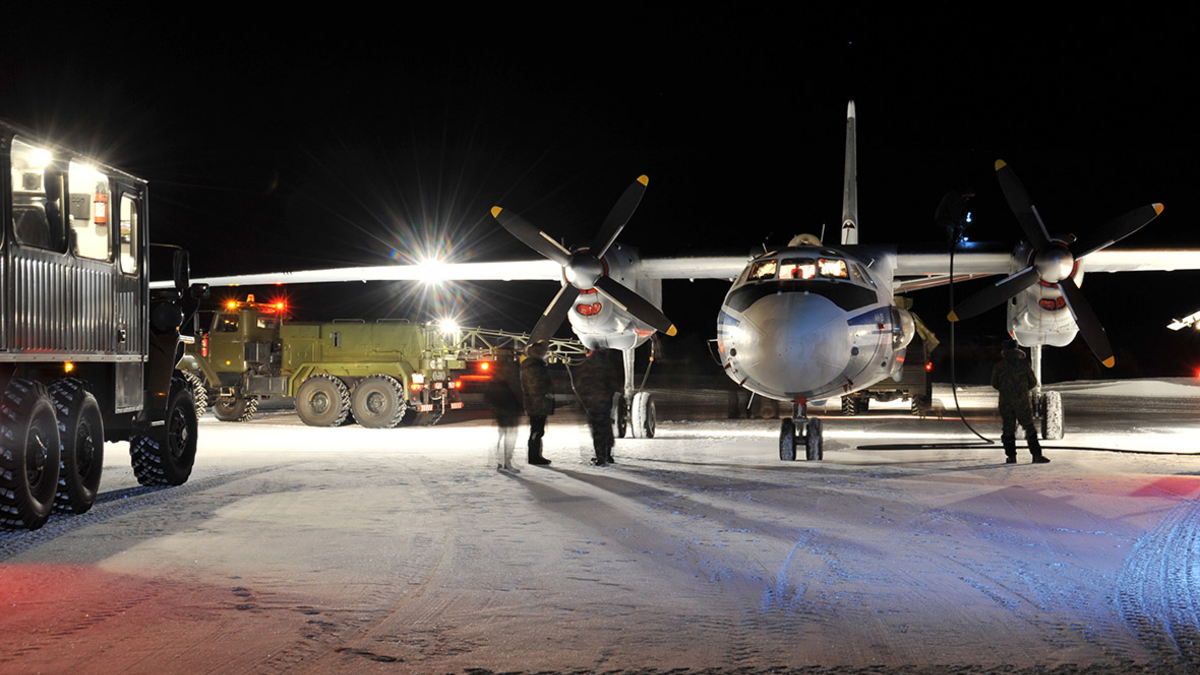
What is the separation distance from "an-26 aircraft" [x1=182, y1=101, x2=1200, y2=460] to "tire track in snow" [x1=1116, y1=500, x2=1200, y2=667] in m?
5.13

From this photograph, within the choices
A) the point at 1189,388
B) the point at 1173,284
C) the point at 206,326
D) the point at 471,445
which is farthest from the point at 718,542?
the point at 1173,284

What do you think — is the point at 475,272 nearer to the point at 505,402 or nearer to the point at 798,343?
the point at 505,402

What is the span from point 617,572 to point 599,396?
22.9 ft

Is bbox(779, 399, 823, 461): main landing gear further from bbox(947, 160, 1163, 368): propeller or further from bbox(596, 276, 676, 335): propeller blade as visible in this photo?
bbox(596, 276, 676, 335): propeller blade

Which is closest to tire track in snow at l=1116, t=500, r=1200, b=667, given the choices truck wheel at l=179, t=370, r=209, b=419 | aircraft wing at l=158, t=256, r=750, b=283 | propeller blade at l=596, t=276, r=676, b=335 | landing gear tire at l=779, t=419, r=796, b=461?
landing gear tire at l=779, t=419, r=796, b=461

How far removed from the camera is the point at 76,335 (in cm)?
884

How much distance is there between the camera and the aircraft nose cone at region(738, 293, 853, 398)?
12.6 m

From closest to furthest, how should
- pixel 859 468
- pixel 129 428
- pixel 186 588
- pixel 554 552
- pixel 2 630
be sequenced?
pixel 2 630 < pixel 186 588 < pixel 554 552 < pixel 129 428 < pixel 859 468

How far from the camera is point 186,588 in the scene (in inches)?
239

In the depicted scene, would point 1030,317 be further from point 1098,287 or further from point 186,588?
point 1098,287

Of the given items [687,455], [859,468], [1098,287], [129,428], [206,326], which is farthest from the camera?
[1098,287]

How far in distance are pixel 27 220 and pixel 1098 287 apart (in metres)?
102

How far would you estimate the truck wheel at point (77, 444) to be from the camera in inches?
343

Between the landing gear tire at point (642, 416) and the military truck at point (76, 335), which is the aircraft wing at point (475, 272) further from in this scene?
the military truck at point (76, 335)
